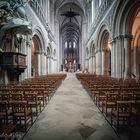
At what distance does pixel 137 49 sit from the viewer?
21.8 m

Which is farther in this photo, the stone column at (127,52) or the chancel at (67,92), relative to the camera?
the stone column at (127,52)

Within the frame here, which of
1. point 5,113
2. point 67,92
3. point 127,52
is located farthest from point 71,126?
point 127,52

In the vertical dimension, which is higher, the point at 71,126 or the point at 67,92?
the point at 67,92

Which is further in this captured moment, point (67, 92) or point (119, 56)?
point (119, 56)

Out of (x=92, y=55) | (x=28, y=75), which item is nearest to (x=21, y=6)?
(x=28, y=75)

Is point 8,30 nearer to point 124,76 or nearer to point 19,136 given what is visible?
point 19,136

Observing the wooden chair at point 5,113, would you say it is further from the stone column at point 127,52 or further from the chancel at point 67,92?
the stone column at point 127,52

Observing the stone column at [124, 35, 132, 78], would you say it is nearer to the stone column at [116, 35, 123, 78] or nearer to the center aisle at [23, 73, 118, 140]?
the stone column at [116, 35, 123, 78]

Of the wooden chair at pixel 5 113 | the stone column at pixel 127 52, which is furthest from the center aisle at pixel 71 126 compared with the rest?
the stone column at pixel 127 52

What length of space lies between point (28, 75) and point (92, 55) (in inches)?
702

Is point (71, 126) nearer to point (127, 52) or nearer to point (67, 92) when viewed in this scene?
point (67, 92)

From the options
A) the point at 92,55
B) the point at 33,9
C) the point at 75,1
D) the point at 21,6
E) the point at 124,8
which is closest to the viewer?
the point at 21,6

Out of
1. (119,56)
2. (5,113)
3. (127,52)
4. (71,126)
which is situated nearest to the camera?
(5,113)

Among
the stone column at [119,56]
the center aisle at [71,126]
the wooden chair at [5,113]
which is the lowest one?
the center aisle at [71,126]
